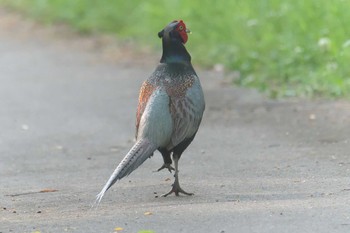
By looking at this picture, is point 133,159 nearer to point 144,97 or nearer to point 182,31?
point 144,97

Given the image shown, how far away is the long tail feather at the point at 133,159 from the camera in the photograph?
269 inches

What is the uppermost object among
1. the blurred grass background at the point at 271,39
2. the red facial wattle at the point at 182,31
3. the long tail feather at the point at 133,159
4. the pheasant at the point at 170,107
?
the blurred grass background at the point at 271,39

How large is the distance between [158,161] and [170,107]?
1878 millimetres

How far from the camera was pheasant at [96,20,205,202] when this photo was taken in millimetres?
7188

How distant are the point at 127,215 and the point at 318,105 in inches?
187

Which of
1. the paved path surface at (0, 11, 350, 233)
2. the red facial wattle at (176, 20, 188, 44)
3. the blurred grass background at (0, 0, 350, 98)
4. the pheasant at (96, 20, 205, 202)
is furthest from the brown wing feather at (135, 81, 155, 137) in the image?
the blurred grass background at (0, 0, 350, 98)

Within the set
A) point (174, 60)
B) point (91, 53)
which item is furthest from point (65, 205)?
point (91, 53)

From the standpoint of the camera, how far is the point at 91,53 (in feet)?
55.7

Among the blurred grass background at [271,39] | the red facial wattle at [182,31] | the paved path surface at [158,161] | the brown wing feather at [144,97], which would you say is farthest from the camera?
the blurred grass background at [271,39]

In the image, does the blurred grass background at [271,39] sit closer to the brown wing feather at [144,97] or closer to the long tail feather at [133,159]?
the brown wing feather at [144,97]

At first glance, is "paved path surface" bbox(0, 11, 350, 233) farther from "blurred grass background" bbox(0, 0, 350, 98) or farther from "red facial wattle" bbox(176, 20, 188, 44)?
"red facial wattle" bbox(176, 20, 188, 44)

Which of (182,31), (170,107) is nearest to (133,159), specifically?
(170,107)

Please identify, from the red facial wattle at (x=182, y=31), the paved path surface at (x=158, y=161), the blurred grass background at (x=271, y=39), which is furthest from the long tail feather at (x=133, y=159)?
the blurred grass background at (x=271, y=39)

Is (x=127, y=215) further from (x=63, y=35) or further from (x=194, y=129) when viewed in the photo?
(x=63, y=35)
